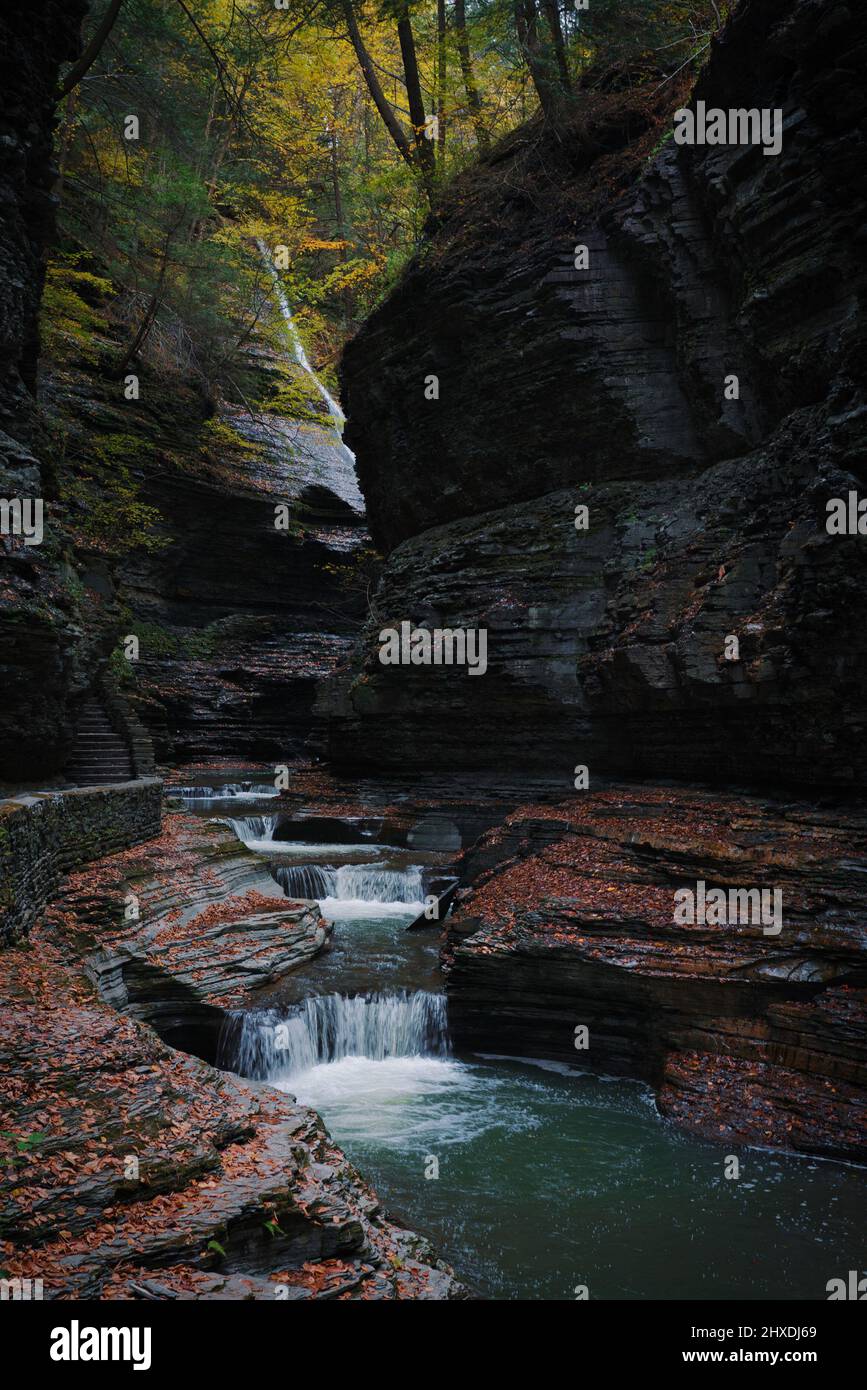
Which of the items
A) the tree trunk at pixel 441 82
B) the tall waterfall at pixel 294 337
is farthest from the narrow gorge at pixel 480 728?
the tall waterfall at pixel 294 337

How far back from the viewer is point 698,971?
938cm

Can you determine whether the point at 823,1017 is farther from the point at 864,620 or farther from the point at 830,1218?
the point at 864,620

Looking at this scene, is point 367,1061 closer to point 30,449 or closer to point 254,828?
point 254,828

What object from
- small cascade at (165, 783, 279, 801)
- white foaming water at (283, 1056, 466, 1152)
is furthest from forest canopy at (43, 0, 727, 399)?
small cascade at (165, 783, 279, 801)

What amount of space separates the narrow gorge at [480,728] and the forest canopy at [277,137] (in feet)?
0.80

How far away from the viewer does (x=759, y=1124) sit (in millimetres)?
8133

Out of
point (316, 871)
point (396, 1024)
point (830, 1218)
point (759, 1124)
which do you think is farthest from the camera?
point (316, 871)

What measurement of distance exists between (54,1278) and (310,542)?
102ft

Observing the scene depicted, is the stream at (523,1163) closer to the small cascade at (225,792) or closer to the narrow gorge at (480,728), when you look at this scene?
the narrow gorge at (480,728)

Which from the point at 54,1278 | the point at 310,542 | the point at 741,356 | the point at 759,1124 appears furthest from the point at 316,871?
the point at 310,542

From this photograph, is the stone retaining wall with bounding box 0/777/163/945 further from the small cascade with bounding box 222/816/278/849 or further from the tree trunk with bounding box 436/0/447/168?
the tree trunk with bounding box 436/0/447/168

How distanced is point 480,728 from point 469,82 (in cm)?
1783

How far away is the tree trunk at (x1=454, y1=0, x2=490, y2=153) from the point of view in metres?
21.8

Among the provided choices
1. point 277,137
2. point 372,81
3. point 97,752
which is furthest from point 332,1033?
point 277,137
